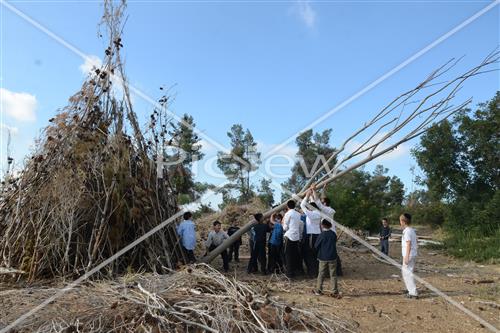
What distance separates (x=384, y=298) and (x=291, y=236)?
2.12m

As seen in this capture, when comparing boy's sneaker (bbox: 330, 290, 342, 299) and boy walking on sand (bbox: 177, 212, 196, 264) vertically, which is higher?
boy walking on sand (bbox: 177, 212, 196, 264)

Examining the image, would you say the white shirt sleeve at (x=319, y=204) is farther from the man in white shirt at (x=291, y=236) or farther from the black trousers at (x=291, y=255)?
the black trousers at (x=291, y=255)

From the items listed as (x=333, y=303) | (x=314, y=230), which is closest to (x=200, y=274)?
(x=333, y=303)

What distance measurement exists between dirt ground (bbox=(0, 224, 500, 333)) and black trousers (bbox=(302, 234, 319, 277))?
0.42m

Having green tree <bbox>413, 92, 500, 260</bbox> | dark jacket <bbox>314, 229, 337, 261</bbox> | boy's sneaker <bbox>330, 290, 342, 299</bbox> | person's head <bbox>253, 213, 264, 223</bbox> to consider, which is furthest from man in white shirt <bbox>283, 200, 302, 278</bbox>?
green tree <bbox>413, 92, 500, 260</bbox>

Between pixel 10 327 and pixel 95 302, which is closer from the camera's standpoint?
pixel 10 327

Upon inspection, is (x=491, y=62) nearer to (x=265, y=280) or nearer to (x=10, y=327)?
(x=265, y=280)

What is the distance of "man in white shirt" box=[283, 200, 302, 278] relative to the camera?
27.4 ft

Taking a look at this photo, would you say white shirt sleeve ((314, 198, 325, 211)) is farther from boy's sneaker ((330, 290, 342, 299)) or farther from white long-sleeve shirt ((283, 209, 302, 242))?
boy's sneaker ((330, 290, 342, 299))

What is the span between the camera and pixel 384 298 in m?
6.82

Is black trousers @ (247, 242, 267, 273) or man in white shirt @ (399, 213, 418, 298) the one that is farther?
black trousers @ (247, 242, 267, 273)

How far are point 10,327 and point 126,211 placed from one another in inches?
134

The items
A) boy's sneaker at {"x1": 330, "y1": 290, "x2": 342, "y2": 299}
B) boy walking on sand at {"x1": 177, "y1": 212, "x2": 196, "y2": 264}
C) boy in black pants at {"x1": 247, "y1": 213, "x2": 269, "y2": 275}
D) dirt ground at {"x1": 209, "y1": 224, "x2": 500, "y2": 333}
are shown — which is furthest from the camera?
boy in black pants at {"x1": 247, "y1": 213, "x2": 269, "y2": 275}

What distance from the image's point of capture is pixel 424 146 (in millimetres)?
18859
